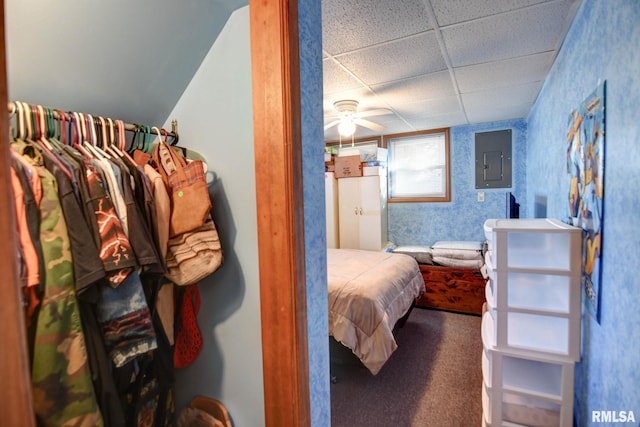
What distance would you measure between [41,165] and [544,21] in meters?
2.30

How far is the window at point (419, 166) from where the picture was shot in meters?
4.20

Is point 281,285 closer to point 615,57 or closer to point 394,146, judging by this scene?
point 615,57

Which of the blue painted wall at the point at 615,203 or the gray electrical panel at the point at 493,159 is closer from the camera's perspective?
the blue painted wall at the point at 615,203

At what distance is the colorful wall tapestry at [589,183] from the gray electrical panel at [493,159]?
7.86 ft

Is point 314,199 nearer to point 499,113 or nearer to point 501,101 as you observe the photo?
point 501,101

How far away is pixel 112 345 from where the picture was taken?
809 millimetres

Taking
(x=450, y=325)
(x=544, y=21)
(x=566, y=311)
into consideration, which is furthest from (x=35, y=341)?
(x=450, y=325)

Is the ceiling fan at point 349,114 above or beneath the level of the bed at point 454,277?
above

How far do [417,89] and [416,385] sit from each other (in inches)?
94.8

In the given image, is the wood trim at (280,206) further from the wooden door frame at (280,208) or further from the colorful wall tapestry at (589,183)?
the colorful wall tapestry at (589,183)

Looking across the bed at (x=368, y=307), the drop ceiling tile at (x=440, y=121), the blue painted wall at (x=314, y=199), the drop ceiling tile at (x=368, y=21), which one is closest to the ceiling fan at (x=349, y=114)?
the drop ceiling tile at (x=440, y=121)

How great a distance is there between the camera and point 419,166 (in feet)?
14.3

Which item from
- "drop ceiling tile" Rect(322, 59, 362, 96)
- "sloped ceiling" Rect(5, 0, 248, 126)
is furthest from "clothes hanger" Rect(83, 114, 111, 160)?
"drop ceiling tile" Rect(322, 59, 362, 96)

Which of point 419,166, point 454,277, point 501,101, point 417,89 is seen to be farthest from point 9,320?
point 419,166
